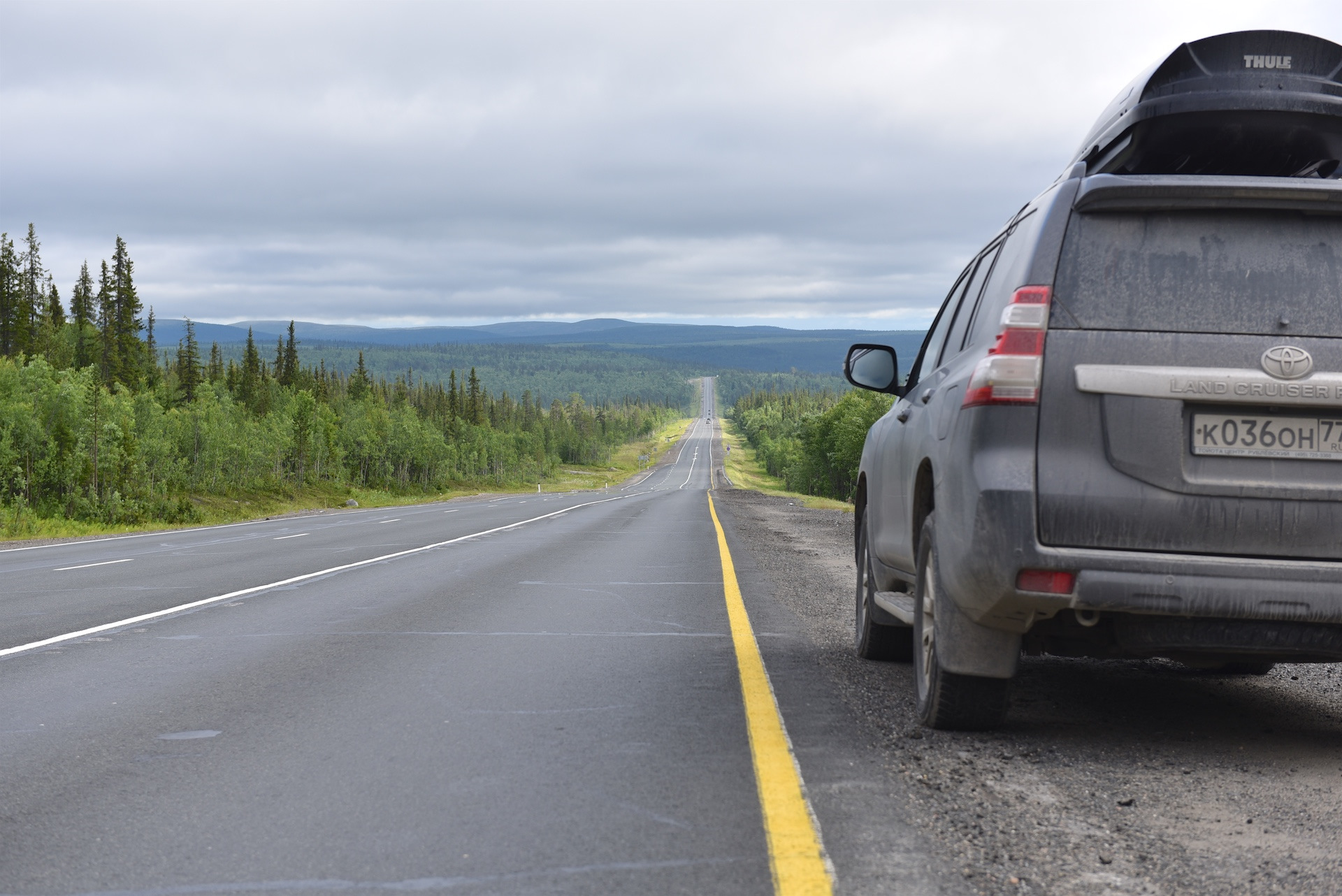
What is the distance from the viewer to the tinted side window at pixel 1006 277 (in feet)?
14.6

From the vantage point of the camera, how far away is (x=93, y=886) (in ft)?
10.4

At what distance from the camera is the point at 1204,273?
4.22 meters

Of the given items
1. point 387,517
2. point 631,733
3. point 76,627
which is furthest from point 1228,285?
point 387,517

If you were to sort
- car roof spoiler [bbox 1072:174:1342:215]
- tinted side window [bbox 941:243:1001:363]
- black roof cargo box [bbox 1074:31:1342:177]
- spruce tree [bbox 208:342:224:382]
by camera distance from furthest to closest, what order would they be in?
spruce tree [bbox 208:342:224:382] < tinted side window [bbox 941:243:1001:363] < black roof cargo box [bbox 1074:31:1342:177] < car roof spoiler [bbox 1072:174:1342:215]

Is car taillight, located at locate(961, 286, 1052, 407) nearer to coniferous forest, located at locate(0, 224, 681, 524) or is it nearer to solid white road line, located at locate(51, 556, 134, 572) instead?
solid white road line, located at locate(51, 556, 134, 572)

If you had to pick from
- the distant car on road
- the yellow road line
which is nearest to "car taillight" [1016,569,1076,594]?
the distant car on road

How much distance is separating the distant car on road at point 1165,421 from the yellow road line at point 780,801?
0.81 meters

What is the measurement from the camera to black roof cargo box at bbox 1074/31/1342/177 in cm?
467

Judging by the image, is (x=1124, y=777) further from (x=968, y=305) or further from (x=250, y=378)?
(x=250, y=378)

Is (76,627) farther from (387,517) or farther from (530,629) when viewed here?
(387,517)

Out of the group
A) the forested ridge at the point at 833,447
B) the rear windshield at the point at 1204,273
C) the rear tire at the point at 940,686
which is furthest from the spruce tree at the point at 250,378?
the rear windshield at the point at 1204,273

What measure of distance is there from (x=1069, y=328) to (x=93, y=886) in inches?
147

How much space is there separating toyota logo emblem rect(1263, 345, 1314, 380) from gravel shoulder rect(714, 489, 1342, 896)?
1.53m

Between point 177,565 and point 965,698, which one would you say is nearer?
point 965,698
